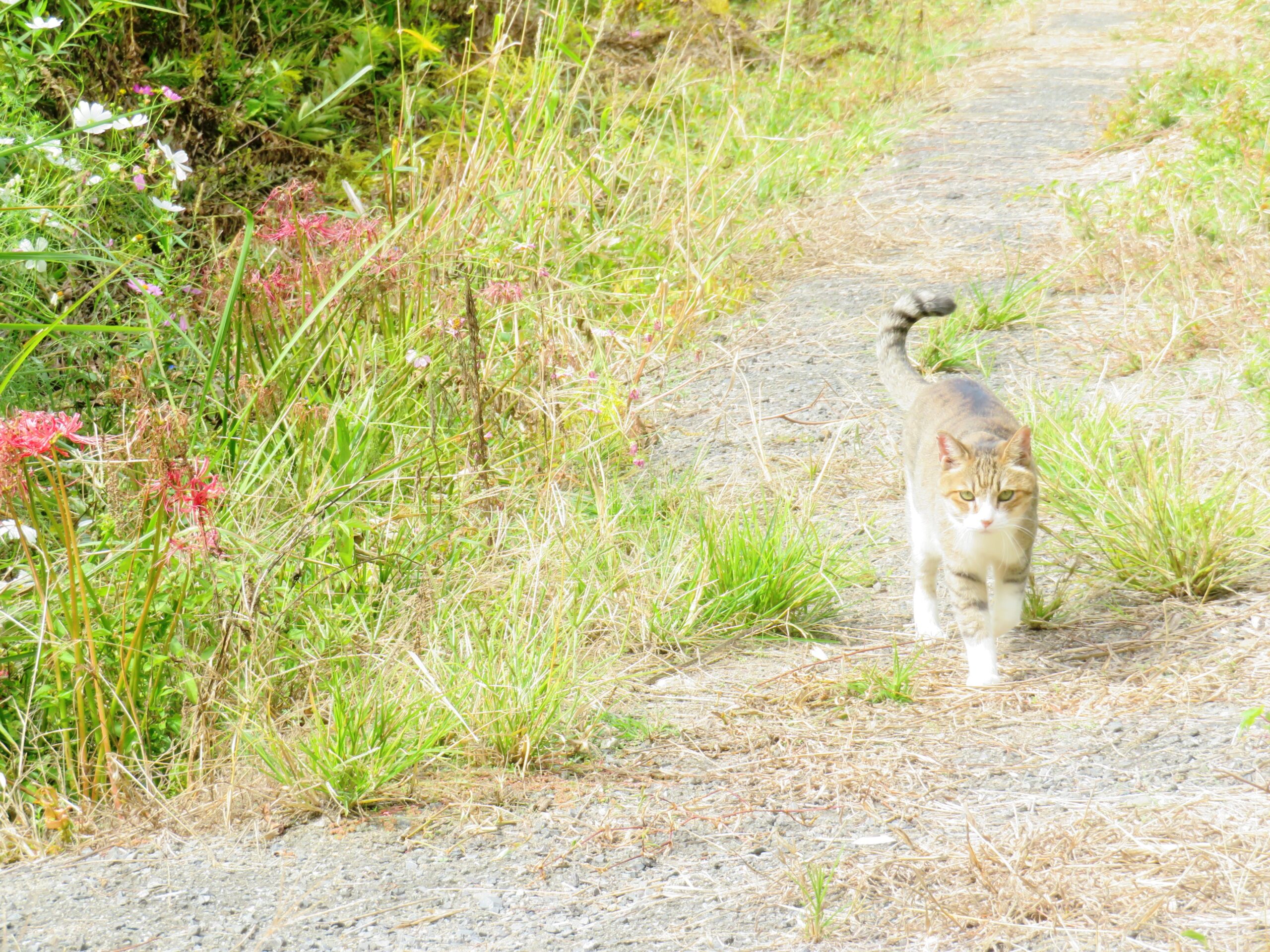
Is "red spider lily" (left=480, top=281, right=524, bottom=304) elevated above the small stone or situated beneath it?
elevated above

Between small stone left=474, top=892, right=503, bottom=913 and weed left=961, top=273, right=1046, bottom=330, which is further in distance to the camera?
weed left=961, top=273, right=1046, bottom=330

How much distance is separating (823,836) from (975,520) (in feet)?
3.40

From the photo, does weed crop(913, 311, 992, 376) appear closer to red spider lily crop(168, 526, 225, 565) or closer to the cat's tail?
the cat's tail

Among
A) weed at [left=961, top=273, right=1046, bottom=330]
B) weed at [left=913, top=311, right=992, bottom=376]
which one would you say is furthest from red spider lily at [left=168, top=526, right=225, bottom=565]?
weed at [left=961, top=273, right=1046, bottom=330]

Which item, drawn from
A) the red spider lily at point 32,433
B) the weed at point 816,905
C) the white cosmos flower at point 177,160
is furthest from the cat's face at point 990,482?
the white cosmos flower at point 177,160

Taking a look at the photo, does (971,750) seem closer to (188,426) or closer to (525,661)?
(525,661)

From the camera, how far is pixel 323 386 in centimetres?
406

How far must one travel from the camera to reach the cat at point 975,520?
324 cm

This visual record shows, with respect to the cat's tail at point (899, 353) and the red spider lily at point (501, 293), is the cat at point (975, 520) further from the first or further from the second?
the red spider lily at point (501, 293)

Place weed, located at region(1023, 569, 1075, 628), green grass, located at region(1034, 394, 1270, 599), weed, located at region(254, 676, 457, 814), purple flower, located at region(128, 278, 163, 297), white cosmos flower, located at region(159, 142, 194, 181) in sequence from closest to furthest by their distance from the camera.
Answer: weed, located at region(254, 676, 457, 814), green grass, located at region(1034, 394, 1270, 599), weed, located at region(1023, 569, 1075, 628), purple flower, located at region(128, 278, 163, 297), white cosmos flower, located at region(159, 142, 194, 181)

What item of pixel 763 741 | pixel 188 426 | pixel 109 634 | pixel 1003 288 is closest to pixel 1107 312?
pixel 1003 288

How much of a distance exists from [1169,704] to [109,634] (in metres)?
2.48

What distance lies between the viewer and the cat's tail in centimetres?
412

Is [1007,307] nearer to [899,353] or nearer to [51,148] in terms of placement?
[899,353]
